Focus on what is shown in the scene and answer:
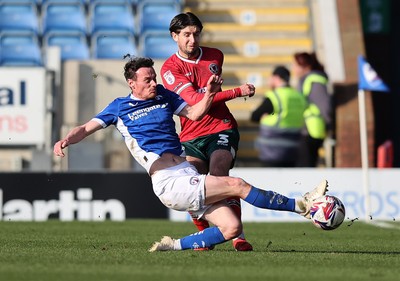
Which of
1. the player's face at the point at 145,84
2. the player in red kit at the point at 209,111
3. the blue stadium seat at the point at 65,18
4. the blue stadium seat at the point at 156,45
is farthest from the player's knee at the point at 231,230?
the blue stadium seat at the point at 65,18

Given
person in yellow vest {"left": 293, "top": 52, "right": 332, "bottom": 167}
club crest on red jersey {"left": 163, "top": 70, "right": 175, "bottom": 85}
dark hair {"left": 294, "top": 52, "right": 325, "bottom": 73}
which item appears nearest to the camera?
club crest on red jersey {"left": 163, "top": 70, "right": 175, "bottom": 85}

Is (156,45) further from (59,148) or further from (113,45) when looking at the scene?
(59,148)

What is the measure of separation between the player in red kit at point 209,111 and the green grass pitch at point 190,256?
2.59 feet

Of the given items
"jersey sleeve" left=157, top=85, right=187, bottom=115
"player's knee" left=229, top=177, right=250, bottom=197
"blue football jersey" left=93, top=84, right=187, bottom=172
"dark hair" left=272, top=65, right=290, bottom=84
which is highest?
"dark hair" left=272, top=65, right=290, bottom=84

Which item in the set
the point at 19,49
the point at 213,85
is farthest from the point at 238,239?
the point at 19,49

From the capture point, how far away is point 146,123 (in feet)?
29.8

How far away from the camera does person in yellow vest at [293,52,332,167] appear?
1691cm

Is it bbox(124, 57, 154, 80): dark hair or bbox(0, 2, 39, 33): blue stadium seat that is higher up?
bbox(0, 2, 39, 33): blue stadium seat

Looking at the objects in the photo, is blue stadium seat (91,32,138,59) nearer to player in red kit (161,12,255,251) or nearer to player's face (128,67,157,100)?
player in red kit (161,12,255,251)

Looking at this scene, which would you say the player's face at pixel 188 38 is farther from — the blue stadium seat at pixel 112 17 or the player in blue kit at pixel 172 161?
the blue stadium seat at pixel 112 17

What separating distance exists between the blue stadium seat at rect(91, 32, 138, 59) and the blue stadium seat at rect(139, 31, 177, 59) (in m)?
0.21

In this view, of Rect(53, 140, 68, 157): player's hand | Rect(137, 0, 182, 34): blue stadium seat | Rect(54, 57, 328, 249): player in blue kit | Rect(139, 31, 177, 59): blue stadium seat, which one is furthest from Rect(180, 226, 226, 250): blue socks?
Rect(137, 0, 182, 34): blue stadium seat

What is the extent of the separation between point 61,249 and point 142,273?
86.9 inches

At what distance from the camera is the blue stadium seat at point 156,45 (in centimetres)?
1962
